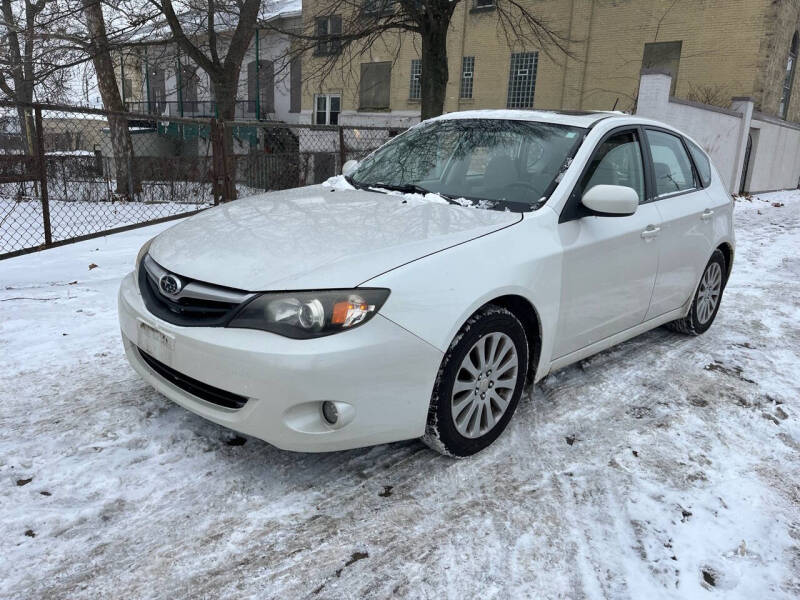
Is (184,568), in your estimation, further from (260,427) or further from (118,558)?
(260,427)

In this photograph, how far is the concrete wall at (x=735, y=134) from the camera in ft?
47.7

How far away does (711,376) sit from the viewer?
4.27 m

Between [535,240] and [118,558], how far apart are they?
7.49ft

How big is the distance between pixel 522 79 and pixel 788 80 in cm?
926

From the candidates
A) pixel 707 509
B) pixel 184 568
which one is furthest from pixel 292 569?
pixel 707 509

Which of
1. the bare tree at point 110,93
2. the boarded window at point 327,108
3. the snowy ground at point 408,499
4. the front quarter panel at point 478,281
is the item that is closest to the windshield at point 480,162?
the front quarter panel at point 478,281

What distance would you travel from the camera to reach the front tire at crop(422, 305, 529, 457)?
2.76m

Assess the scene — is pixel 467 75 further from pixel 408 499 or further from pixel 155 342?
pixel 408 499

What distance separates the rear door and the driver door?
0.48 feet

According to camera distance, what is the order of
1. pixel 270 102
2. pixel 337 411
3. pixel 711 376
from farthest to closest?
pixel 270 102
pixel 711 376
pixel 337 411

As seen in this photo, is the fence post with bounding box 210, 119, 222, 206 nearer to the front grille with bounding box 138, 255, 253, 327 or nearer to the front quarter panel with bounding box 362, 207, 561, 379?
the front grille with bounding box 138, 255, 253, 327

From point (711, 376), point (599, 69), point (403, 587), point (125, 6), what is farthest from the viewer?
point (599, 69)

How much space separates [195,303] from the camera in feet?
8.80

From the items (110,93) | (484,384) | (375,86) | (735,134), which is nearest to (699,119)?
(735,134)
